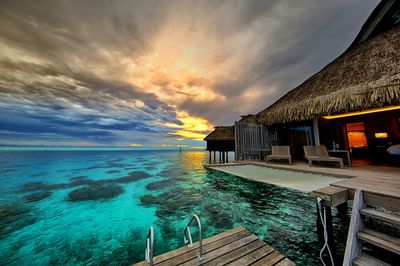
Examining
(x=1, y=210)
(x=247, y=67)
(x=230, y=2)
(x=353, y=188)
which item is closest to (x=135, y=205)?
(x=1, y=210)

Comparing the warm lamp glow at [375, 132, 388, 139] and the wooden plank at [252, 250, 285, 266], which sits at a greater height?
the warm lamp glow at [375, 132, 388, 139]

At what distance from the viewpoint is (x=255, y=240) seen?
203 cm

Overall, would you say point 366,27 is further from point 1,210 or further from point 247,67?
point 1,210

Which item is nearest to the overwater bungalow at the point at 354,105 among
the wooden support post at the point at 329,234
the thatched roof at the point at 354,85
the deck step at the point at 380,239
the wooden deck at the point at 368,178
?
the thatched roof at the point at 354,85

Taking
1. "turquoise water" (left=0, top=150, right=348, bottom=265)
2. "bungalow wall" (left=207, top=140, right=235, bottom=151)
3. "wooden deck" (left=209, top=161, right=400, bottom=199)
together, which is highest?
"bungalow wall" (left=207, top=140, right=235, bottom=151)

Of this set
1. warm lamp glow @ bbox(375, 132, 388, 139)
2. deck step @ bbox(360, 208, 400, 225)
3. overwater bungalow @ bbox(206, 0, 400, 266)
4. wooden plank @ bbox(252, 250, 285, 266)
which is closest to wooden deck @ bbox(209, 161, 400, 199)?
overwater bungalow @ bbox(206, 0, 400, 266)

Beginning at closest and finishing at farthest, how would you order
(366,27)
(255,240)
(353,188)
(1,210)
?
(255,240), (353,188), (1,210), (366,27)

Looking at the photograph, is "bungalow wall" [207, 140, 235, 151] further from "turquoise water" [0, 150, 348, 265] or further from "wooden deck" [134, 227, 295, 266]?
"wooden deck" [134, 227, 295, 266]

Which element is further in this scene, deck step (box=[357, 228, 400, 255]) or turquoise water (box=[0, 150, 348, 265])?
turquoise water (box=[0, 150, 348, 265])

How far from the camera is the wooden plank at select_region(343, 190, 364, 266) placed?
5.86 feet

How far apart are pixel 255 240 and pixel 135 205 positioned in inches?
215

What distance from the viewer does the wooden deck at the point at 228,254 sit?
1.62 metres

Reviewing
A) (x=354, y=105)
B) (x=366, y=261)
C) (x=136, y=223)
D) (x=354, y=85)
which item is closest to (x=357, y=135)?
(x=354, y=85)

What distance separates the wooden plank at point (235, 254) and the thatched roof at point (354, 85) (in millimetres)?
6684
